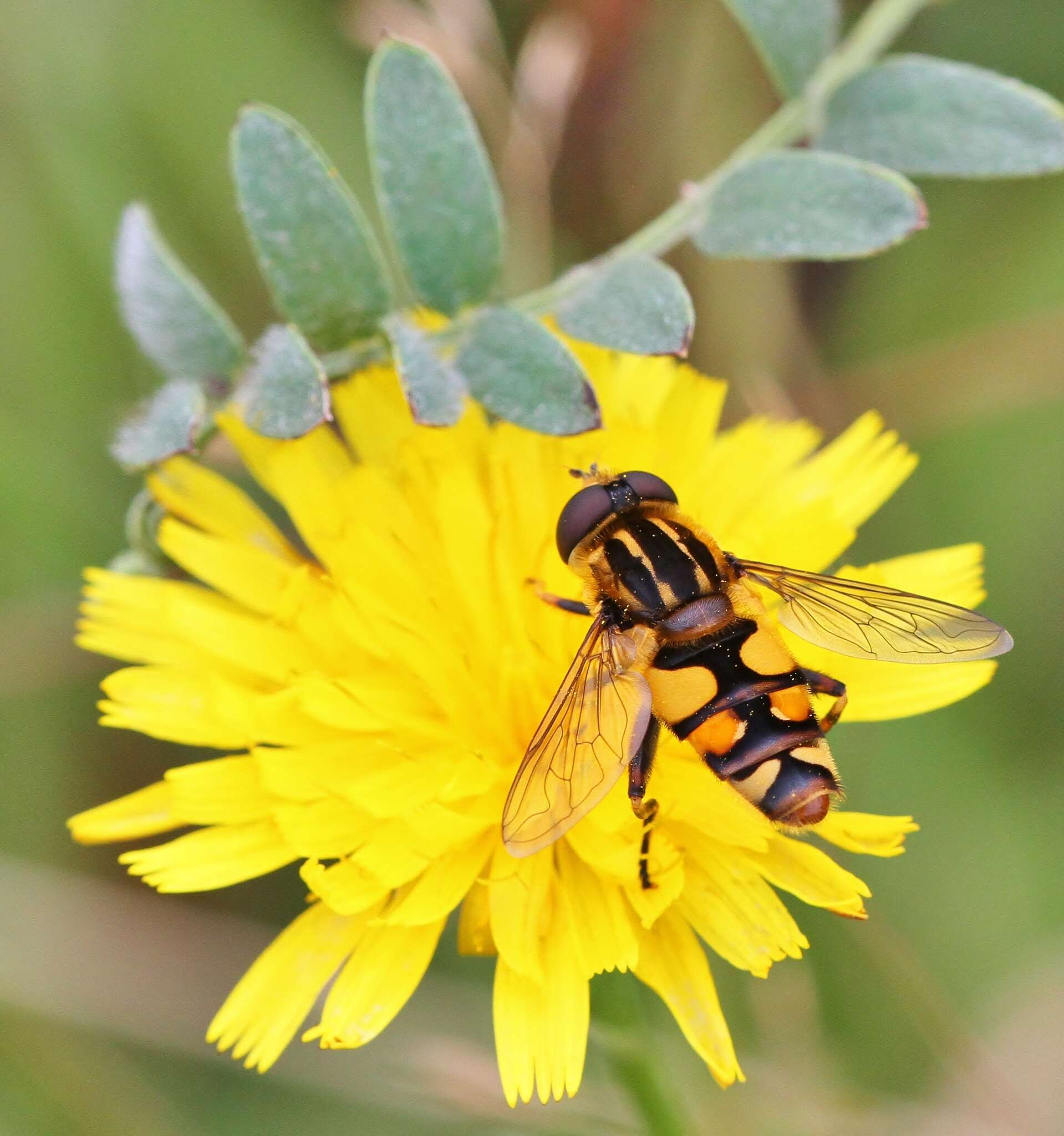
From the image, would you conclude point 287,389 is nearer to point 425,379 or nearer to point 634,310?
point 425,379

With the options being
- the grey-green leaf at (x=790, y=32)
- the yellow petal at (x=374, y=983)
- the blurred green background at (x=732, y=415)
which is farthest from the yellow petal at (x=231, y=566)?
the grey-green leaf at (x=790, y=32)

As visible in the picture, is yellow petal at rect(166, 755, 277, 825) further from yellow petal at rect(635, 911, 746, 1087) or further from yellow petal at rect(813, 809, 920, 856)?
yellow petal at rect(813, 809, 920, 856)

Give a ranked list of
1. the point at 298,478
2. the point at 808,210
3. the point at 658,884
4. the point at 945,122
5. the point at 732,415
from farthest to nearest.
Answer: the point at 732,415 < the point at 298,478 < the point at 945,122 < the point at 808,210 < the point at 658,884

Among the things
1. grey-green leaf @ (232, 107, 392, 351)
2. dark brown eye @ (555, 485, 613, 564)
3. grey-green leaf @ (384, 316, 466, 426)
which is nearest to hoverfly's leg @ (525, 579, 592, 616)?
dark brown eye @ (555, 485, 613, 564)

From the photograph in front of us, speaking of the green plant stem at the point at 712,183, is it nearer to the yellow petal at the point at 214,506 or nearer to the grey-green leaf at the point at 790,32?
the grey-green leaf at the point at 790,32

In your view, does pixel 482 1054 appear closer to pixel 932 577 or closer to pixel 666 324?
pixel 932 577

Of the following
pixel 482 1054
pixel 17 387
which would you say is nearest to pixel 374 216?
pixel 17 387

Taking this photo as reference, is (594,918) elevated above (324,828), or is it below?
below

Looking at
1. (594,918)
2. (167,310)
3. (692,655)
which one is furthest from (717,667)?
(167,310)
